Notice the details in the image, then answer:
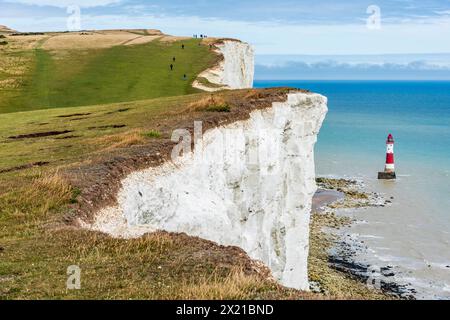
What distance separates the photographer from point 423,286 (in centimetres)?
4094

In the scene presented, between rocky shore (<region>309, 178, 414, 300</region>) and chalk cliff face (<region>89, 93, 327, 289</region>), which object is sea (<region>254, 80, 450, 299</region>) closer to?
rocky shore (<region>309, 178, 414, 300</region>)

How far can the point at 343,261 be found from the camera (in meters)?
47.1

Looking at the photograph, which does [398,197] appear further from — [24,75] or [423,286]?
[24,75]

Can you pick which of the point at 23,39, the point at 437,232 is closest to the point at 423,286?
the point at 437,232

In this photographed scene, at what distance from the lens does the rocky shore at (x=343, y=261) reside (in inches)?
1572

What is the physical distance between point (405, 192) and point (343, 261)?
29469 mm

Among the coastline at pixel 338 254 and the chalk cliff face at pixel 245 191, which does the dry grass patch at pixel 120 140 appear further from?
the coastline at pixel 338 254

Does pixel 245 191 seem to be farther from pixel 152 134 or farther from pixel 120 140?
pixel 120 140

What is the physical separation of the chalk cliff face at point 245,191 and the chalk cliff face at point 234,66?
116 ft

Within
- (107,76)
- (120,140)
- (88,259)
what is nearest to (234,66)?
(107,76)

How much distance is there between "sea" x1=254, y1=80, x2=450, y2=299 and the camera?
148ft

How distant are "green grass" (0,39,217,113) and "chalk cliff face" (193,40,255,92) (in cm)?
206

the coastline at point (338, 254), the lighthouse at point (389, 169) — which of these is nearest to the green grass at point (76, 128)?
the coastline at point (338, 254)
